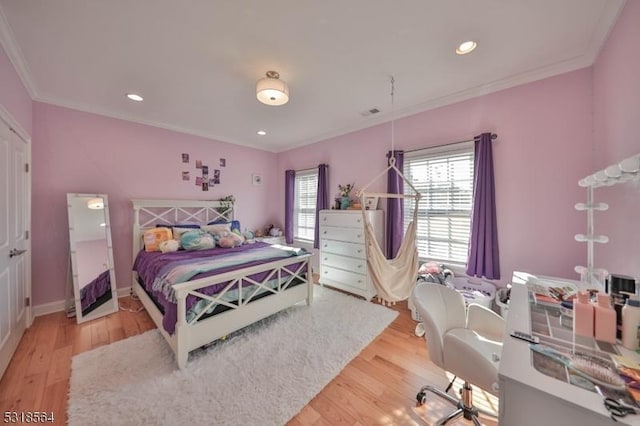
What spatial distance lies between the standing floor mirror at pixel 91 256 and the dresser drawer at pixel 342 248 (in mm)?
2877

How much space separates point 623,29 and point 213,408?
12.2 feet

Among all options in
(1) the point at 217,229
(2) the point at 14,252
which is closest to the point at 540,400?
(2) the point at 14,252

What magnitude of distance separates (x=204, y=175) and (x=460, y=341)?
4.31m

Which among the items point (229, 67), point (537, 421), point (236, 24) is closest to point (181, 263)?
point (229, 67)

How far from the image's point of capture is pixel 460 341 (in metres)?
1.30

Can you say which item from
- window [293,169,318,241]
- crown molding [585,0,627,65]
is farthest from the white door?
crown molding [585,0,627,65]

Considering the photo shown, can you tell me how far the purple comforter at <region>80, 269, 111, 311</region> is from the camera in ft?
9.07

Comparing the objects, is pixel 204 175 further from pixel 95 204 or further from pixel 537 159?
pixel 537 159

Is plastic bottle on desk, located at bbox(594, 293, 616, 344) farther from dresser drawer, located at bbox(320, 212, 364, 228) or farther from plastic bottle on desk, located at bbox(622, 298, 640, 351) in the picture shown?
dresser drawer, located at bbox(320, 212, 364, 228)

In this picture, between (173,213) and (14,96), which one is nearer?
(14,96)

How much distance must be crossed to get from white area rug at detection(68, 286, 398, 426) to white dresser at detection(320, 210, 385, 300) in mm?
746

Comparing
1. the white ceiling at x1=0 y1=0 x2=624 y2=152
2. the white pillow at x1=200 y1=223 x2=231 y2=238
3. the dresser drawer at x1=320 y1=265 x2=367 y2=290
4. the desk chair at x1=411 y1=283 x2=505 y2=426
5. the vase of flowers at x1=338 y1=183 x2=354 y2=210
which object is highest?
the white ceiling at x1=0 y1=0 x2=624 y2=152

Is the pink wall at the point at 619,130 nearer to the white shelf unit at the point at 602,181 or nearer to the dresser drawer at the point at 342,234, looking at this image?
the white shelf unit at the point at 602,181

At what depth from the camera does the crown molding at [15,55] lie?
5.62ft
